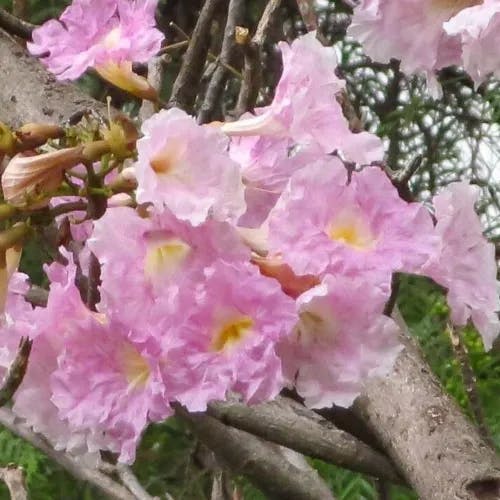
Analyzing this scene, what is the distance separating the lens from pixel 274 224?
519 mm

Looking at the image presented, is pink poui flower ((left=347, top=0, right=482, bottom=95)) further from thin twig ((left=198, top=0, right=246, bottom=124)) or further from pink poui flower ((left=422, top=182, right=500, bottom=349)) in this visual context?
thin twig ((left=198, top=0, right=246, bottom=124))

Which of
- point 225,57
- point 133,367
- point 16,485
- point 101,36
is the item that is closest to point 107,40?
point 101,36

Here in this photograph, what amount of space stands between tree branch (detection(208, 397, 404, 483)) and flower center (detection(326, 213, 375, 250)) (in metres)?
0.29

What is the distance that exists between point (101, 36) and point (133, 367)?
222 mm

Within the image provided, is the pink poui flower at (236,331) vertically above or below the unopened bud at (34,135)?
below

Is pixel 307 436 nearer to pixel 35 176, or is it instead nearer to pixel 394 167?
pixel 35 176

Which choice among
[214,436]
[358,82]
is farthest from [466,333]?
[358,82]

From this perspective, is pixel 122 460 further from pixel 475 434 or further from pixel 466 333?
pixel 466 333

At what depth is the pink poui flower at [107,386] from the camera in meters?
0.53

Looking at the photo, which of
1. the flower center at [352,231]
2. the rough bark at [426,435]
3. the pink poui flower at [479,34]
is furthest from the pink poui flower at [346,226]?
the rough bark at [426,435]

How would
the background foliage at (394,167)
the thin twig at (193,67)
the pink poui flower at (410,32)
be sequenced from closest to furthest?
the pink poui flower at (410,32)
the thin twig at (193,67)
the background foliage at (394,167)

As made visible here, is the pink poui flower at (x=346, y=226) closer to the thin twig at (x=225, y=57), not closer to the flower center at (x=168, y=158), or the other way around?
the flower center at (x=168, y=158)

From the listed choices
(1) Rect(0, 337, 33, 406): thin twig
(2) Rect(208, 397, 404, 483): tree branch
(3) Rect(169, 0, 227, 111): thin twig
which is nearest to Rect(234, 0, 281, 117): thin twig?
(3) Rect(169, 0, 227, 111): thin twig

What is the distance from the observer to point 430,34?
0.65 metres
